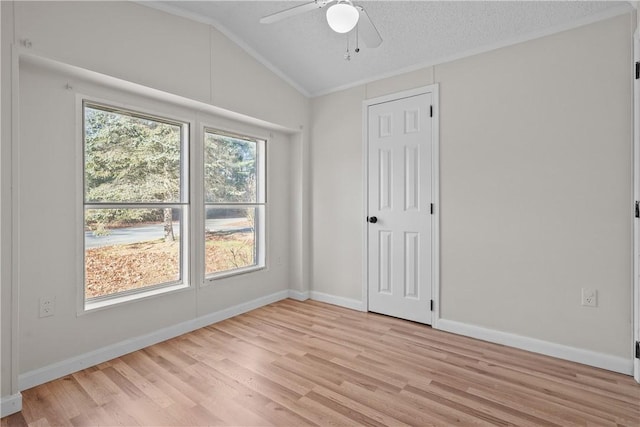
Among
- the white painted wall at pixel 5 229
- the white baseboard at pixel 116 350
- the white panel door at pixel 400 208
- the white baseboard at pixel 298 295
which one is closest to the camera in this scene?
the white painted wall at pixel 5 229

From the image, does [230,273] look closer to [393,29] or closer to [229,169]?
[229,169]

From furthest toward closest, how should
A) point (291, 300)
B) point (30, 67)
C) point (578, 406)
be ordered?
point (291, 300), point (30, 67), point (578, 406)

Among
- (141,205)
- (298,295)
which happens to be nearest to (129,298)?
(141,205)

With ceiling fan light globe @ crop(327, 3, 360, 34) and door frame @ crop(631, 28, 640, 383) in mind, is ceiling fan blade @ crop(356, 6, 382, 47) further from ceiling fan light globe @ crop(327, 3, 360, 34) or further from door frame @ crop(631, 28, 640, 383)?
door frame @ crop(631, 28, 640, 383)

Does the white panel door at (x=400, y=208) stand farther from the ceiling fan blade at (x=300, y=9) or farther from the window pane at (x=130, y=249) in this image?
the window pane at (x=130, y=249)

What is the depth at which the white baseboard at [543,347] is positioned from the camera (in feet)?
7.45

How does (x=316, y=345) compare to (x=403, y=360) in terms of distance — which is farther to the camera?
(x=316, y=345)

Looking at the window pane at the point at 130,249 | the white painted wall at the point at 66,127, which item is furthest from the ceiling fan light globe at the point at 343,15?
the window pane at the point at 130,249

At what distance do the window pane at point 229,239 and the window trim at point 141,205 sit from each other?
241 mm

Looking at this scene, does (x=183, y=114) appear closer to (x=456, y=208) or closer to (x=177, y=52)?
(x=177, y=52)

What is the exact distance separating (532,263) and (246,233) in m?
2.76

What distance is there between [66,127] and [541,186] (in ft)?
11.6

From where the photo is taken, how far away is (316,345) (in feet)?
8.87

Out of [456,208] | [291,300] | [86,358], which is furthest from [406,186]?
[86,358]
